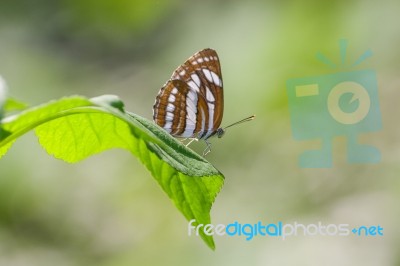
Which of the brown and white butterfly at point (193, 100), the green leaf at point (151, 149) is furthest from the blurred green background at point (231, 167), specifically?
the green leaf at point (151, 149)

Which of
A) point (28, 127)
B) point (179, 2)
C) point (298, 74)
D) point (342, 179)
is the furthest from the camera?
point (179, 2)

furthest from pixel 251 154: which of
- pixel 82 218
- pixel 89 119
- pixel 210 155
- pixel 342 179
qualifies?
pixel 89 119

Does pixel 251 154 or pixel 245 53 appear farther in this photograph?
pixel 245 53

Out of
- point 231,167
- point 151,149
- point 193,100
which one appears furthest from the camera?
point 231,167

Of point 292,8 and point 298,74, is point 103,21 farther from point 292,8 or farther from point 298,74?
point 298,74

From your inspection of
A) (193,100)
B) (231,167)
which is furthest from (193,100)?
(231,167)

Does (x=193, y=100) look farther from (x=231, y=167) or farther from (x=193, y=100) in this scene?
(x=231, y=167)

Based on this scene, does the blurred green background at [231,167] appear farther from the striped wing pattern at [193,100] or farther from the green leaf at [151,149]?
the green leaf at [151,149]
